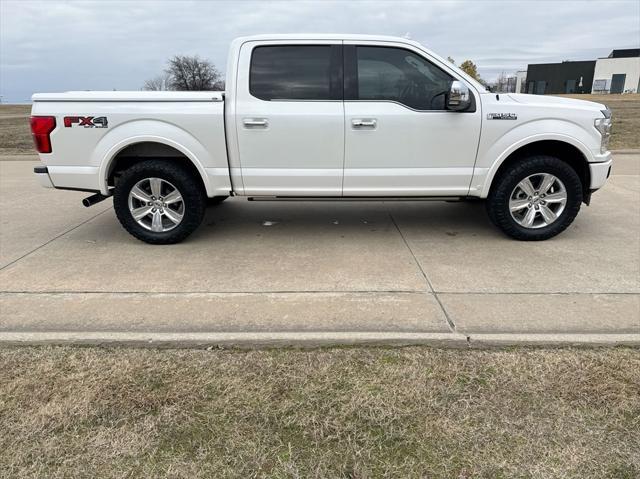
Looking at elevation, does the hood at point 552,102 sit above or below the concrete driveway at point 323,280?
above

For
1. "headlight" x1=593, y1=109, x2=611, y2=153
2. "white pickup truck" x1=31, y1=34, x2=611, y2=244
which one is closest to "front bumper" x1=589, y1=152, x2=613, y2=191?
"white pickup truck" x1=31, y1=34, x2=611, y2=244

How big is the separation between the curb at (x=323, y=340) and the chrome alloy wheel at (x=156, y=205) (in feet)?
6.68

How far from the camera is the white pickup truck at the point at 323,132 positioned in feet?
15.9

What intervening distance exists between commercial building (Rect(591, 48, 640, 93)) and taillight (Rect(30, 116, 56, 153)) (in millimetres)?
85326

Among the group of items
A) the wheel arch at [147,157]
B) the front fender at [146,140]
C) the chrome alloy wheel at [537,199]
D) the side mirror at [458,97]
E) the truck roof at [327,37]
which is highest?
the truck roof at [327,37]

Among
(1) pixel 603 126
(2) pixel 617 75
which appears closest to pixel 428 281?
(1) pixel 603 126

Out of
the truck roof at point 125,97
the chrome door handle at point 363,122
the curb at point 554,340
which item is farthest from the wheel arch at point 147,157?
the curb at point 554,340

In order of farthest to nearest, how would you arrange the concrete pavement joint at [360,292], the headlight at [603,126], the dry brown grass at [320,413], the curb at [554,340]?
the headlight at [603,126] < the concrete pavement joint at [360,292] < the curb at [554,340] < the dry brown grass at [320,413]

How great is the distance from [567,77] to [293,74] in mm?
83465

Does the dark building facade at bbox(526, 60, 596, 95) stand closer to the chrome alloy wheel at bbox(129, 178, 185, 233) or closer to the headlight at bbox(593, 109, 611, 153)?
the headlight at bbox(593, 109, 611, 153)

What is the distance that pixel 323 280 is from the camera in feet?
14.1

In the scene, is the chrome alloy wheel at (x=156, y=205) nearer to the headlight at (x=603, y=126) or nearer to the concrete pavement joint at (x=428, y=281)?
the concrete pavement joint at (x=428, y=281)

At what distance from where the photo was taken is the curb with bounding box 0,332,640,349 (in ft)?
10.6

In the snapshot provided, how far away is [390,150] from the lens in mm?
4953
